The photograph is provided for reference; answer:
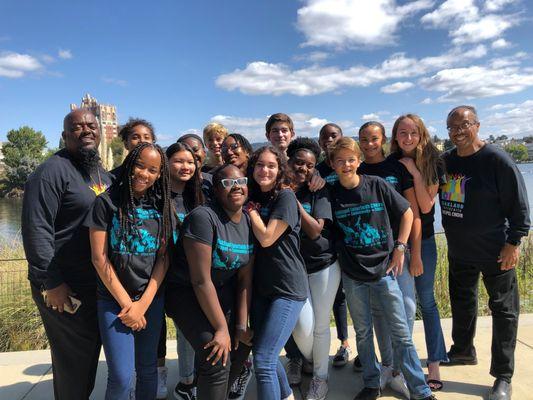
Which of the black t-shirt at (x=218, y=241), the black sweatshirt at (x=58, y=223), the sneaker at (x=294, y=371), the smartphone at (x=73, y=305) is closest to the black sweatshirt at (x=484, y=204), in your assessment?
the sneaker at (x=294, y=371)

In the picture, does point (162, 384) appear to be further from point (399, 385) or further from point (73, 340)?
point (399, 385)

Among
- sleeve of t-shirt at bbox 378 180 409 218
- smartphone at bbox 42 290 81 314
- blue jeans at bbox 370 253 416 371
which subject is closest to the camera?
smartphone at bbox 42 290 81 314

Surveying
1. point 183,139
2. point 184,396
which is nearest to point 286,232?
point 183,139

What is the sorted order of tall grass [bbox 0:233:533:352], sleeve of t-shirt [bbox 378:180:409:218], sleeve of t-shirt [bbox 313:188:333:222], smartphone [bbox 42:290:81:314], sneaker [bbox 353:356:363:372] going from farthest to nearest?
tall grass [bbox 0:233:533:352] → sneaker [bbox 353:356:363:372] → sleeve of t-shirt [bbox 378:180:409:218] → sleeve of t-shirt [bbox 313:188:333:222] → smartphone [bbox 42:290:81:314]

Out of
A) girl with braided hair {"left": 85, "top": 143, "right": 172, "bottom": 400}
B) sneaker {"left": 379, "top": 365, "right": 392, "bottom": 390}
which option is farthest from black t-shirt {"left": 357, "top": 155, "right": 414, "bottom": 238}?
girl with braided hair {"left": 85, "top": 143, "right": 172, "bottom": 400}

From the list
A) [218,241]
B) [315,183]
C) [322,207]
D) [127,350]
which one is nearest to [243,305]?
[218,241]

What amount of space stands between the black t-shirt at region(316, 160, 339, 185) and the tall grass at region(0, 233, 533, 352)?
3.13m

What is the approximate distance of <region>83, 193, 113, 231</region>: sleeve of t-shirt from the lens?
251cm

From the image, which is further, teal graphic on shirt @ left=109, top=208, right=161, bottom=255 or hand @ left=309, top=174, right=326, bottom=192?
hand @ left=309, top=174, right=326, bottom=192

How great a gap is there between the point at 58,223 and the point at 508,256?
11.8ft

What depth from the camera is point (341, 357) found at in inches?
159

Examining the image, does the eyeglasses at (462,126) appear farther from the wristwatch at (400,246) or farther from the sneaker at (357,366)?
the sneaker at (357,366)

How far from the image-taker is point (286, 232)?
291 centimetres

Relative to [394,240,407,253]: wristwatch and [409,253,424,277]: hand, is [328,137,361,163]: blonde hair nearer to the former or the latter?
[394,240,407,253]: wristwatch
